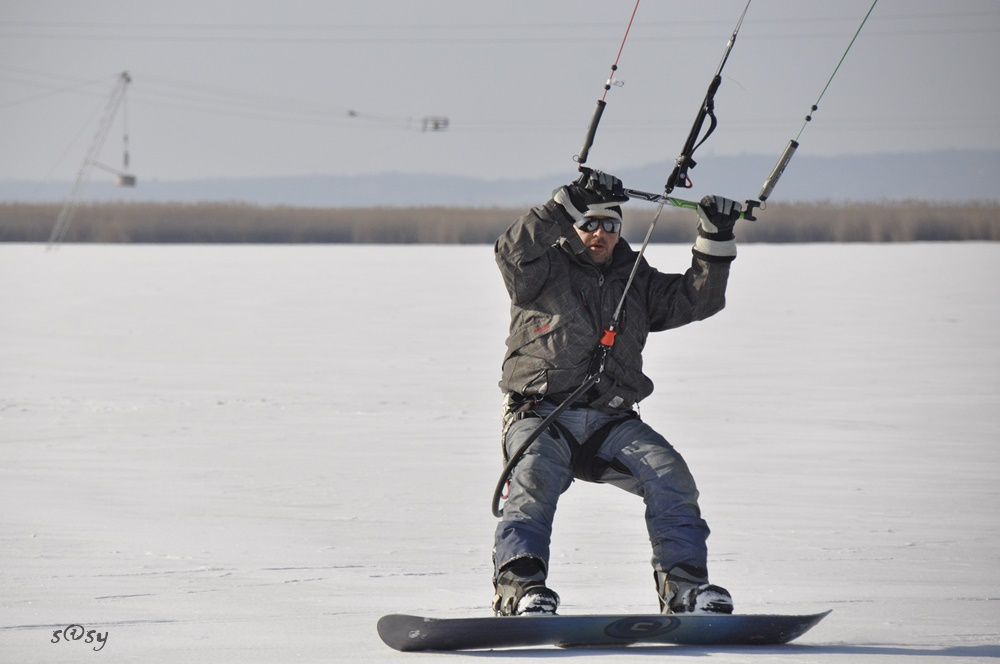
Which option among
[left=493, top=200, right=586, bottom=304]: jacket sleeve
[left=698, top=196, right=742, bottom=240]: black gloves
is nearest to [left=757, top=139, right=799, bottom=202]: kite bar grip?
[left=698, top=196, right=742, bottom=240]: black gloves

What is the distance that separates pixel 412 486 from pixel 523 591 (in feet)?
10.5

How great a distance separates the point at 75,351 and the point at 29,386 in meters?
2.96

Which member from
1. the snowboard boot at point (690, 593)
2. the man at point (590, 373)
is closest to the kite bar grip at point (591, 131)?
the man at point (590, 373)

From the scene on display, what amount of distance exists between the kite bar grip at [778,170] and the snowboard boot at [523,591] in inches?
65.6

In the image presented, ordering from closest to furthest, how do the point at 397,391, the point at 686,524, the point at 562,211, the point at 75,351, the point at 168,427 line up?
1. the point at 686,524
2. the point at 562,211
3. the point at 168,427
4. the point at 397,391
5. the point at 75,351

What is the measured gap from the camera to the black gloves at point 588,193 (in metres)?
4.36

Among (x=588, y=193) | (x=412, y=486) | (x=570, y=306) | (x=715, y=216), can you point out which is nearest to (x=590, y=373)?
(x=570, y=306)

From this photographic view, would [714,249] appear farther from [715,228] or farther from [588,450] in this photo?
[588,450]

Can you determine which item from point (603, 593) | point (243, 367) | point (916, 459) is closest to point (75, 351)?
point (243, 367)

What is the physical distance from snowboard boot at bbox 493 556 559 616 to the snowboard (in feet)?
0.27

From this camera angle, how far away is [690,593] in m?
4.02

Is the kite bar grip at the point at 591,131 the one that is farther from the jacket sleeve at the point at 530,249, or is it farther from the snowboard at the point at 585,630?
the snowboard at the point at 585,630

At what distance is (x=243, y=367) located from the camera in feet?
41.1

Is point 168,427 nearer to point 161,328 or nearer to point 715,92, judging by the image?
point 715,92
